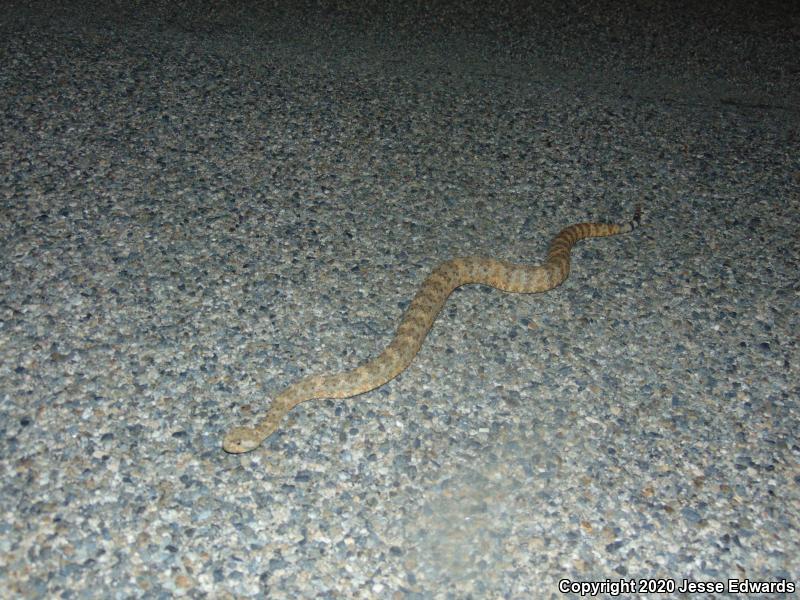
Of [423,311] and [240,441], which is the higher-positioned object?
[423,311]

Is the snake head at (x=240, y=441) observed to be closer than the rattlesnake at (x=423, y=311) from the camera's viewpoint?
Yes

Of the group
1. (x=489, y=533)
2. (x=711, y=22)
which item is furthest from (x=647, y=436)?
(x=711, y=22)

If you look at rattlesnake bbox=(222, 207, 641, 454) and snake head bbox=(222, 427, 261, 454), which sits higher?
rattlesnake bbox=(222, 207, 641, 454)

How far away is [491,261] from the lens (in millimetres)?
5281

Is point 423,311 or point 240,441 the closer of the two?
point 240,441

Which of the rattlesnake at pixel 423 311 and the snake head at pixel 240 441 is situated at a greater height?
the rattlesnake at pixel 423 311

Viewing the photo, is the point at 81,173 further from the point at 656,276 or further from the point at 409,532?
the point at 656,276

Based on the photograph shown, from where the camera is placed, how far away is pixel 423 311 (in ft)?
15.8

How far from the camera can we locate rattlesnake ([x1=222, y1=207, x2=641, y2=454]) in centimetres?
410

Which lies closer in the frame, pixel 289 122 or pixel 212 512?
pixel 212 512

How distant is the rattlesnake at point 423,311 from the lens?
13.5ft

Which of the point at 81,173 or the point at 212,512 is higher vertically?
the point at 81,173

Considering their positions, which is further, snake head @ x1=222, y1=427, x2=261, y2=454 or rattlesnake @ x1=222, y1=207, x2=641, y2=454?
rattlesnake @ x1=222, y1=207, x2=641, y2=454

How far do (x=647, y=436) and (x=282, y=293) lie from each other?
2414 mm
